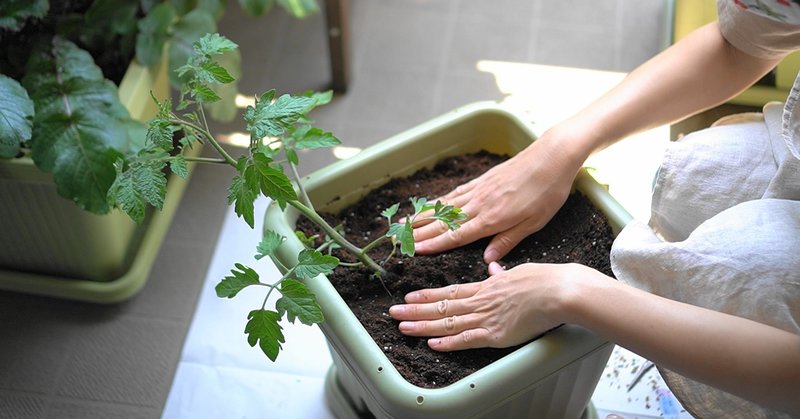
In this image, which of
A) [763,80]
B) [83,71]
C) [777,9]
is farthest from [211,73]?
Answer: [763,80]

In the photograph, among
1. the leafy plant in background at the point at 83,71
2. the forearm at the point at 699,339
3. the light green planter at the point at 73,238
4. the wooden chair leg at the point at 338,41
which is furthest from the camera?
the wooden chair leg at the point at 338,41

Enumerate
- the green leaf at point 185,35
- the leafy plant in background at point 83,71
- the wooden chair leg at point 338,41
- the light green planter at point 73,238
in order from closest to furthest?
1. the leafy plant in background at point 83,71
2. the light green planter at point 73,238
3. the green leaf at point 185,35
4. the wooden chair leg at point 338,41

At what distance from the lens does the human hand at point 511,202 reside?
1.07 metres

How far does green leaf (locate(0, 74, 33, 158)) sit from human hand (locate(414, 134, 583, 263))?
0.56 meters

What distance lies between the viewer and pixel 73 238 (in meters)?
1.37

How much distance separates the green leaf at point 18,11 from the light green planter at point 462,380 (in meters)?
0.53

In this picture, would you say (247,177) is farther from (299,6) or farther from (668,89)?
(299,6)

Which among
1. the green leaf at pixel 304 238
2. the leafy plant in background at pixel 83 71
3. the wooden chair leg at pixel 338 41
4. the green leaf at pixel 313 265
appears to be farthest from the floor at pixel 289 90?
the green leaf at pixel 313 265

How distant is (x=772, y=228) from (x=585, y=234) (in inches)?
9.7

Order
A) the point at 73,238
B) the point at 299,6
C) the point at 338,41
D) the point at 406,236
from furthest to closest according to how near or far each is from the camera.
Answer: the point at 338,41 < the point at 299,6 < the point at 73,238 < the point at 406,236

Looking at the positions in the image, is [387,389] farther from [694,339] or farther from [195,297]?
[195,297]

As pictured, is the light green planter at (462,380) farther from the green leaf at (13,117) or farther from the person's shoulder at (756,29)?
the green leaf at (13,117)

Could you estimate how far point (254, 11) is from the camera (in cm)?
146

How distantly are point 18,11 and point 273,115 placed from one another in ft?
2.05
